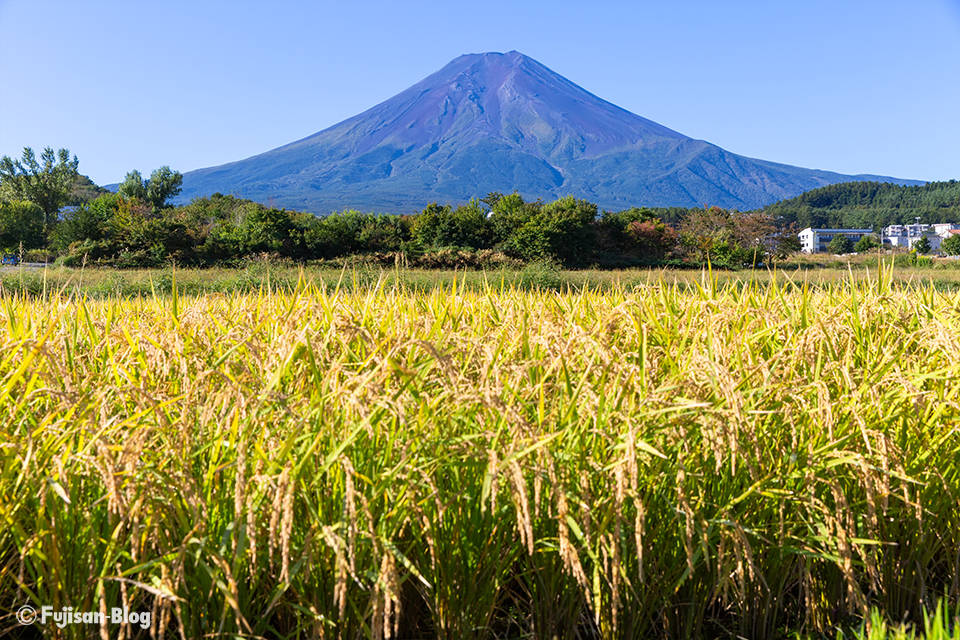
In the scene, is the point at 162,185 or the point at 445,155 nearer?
the point at 162,185

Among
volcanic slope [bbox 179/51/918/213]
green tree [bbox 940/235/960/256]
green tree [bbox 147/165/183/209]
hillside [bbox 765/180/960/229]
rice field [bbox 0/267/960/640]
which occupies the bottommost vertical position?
rice field [bbox 0/267/960/640]

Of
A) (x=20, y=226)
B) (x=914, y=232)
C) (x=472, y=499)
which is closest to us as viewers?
(x=472, y=499)

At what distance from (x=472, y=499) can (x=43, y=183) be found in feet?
157

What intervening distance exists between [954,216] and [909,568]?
12167 cm

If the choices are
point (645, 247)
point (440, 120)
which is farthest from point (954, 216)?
point (440, 120)

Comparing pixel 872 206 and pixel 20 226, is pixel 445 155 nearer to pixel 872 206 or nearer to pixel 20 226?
pixel 872 206

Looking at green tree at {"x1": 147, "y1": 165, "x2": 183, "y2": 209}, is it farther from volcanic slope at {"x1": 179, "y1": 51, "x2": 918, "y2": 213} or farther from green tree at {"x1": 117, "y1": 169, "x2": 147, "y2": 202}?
volcanic slope at {"x1": 179, "y1": 51, "x2": 918, "y2": 213}

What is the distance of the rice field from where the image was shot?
1.25m

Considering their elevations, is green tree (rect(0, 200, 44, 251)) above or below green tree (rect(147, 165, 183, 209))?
below

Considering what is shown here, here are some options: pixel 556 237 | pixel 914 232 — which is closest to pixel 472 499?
pixel 556 237

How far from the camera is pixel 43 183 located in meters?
39.3

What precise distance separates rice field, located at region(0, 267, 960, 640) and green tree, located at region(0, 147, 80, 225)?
4389 cm

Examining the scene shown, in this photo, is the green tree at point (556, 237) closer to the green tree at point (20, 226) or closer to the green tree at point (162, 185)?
the green tree at point (20, 226)

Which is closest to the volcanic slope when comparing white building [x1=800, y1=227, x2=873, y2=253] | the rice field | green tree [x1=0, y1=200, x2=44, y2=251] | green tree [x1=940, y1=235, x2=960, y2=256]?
white building [x1=800, y1=227, x2=873, y2=253]
